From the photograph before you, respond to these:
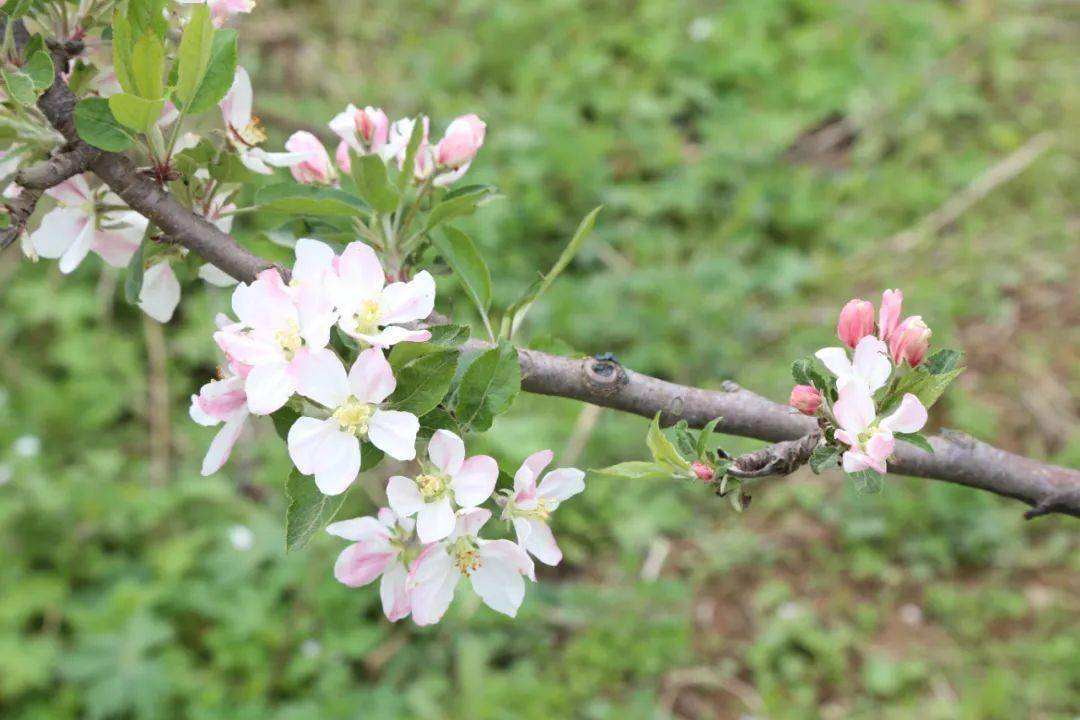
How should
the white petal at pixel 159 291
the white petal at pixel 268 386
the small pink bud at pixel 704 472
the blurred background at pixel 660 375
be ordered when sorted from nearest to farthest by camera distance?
the white petal at pixel 268 386, the small pink bud at pixel 704 472, the white petal at pixel 159 291, the blurred background at pixel 660 375

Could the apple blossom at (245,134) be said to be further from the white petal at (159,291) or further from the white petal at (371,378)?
the white petal at (371,378)

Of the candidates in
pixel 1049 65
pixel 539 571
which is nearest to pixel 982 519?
pixel 539 571

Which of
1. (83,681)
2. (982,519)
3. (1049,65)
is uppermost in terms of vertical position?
(1049,65)

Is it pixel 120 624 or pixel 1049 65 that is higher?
pixel 1049 65

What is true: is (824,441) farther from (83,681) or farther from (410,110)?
(410,110)

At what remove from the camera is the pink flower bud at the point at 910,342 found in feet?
2.60

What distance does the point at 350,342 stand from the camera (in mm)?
753

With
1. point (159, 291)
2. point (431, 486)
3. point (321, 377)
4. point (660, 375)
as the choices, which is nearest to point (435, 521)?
point (431, 486)

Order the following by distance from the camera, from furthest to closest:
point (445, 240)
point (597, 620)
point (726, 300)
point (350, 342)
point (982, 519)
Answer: point (726, 300) → point (982, 519) → point (597, 620) → point (445, 240) → point (350, 342)

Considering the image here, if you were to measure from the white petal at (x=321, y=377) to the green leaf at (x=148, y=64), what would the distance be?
0.80ft

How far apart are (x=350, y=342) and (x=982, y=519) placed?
2266mm

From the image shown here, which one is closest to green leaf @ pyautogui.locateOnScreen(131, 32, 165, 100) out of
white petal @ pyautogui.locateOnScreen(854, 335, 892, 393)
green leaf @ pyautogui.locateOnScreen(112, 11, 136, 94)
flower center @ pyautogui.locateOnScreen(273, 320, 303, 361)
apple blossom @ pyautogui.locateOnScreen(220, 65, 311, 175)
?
green leaf @ pyautogui.locateOnScreen(112, 11, 136, 94)

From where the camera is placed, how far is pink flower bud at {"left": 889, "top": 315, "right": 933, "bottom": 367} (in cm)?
79

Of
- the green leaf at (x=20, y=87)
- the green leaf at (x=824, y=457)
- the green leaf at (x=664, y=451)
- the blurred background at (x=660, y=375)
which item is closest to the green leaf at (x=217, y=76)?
the green leaf at (x=20, y=87)
